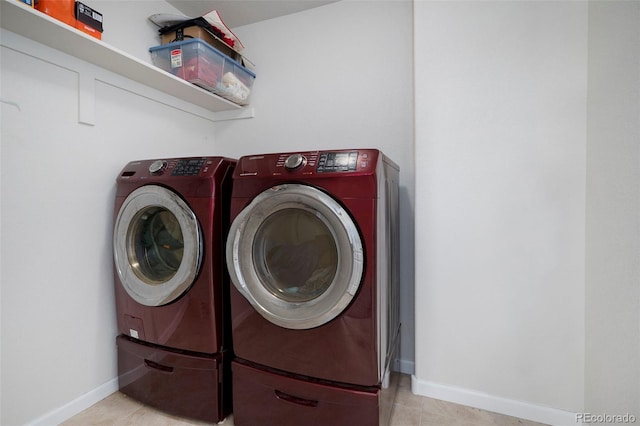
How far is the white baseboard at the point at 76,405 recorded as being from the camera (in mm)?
1301

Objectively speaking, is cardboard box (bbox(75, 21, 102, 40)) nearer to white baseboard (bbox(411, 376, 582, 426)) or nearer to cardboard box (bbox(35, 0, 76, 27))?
cardboard box (bbox(35, 0, 76, 27))

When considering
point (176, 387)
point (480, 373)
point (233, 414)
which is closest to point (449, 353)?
point (480, 373)

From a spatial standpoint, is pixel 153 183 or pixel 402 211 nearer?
pixel 153 183

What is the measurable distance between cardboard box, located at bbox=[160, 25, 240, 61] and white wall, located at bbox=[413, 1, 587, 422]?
48.2 inches

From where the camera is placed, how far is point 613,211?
1.14 meters

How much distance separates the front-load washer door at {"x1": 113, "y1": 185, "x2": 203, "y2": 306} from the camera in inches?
52.1

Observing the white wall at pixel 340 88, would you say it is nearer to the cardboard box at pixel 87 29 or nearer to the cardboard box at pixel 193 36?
the cardboard box at pixel 193 36

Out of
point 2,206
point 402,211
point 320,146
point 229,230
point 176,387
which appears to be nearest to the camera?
point 2,206

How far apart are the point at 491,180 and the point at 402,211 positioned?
22.1 inches

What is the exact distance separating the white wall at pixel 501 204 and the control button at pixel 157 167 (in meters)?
1.33

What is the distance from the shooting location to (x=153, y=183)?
1.43 metres

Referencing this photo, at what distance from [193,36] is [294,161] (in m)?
1.18

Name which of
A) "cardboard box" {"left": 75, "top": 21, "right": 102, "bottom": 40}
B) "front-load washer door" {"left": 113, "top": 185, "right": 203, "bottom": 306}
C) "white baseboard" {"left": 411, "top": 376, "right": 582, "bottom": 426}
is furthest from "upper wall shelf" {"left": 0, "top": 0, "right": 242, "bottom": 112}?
"white baseboard" {"left": 411, "top": 376, "right": 582, "bottom": 426}

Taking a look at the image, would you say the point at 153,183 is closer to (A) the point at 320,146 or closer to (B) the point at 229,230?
(B) the point at 229,230
